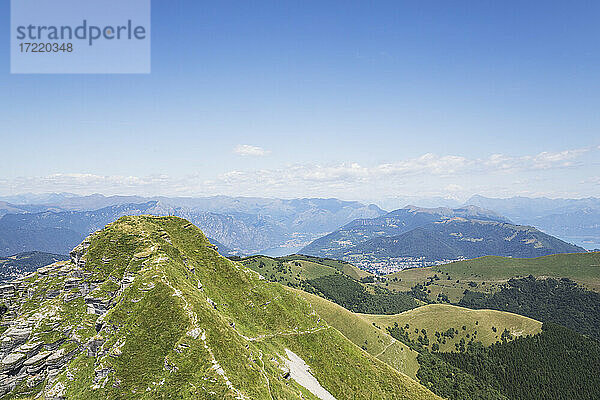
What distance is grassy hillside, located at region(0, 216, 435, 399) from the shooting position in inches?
2073

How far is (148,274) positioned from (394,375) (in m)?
106

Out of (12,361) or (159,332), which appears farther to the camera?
(12,361)

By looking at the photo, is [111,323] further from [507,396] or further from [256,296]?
[507,396]

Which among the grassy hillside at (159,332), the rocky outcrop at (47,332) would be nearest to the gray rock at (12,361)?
the rocky outcrop at (47,332)

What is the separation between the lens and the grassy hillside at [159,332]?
2073 inches

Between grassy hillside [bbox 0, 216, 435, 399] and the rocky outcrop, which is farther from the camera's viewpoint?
the rocky outcrop

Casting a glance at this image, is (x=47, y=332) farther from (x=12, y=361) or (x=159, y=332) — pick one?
(x=159, y=332)

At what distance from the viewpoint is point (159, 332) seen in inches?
2291

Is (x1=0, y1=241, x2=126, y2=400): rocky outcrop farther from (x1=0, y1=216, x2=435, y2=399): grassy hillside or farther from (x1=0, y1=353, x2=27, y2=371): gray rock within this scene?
(x1=0, y1=216, x2=435, y2=399): grassy hillside

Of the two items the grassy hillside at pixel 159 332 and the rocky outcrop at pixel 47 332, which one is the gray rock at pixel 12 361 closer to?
the rocky outcrop at pixel 47 332

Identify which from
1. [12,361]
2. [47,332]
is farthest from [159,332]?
[12,361]

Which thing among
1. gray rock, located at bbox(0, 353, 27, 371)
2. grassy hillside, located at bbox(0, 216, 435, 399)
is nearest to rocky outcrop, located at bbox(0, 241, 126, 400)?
gray rock, located at bbox(0, 353, 27, 371)

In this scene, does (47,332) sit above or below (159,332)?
below

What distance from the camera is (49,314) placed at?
71750 millimetres
